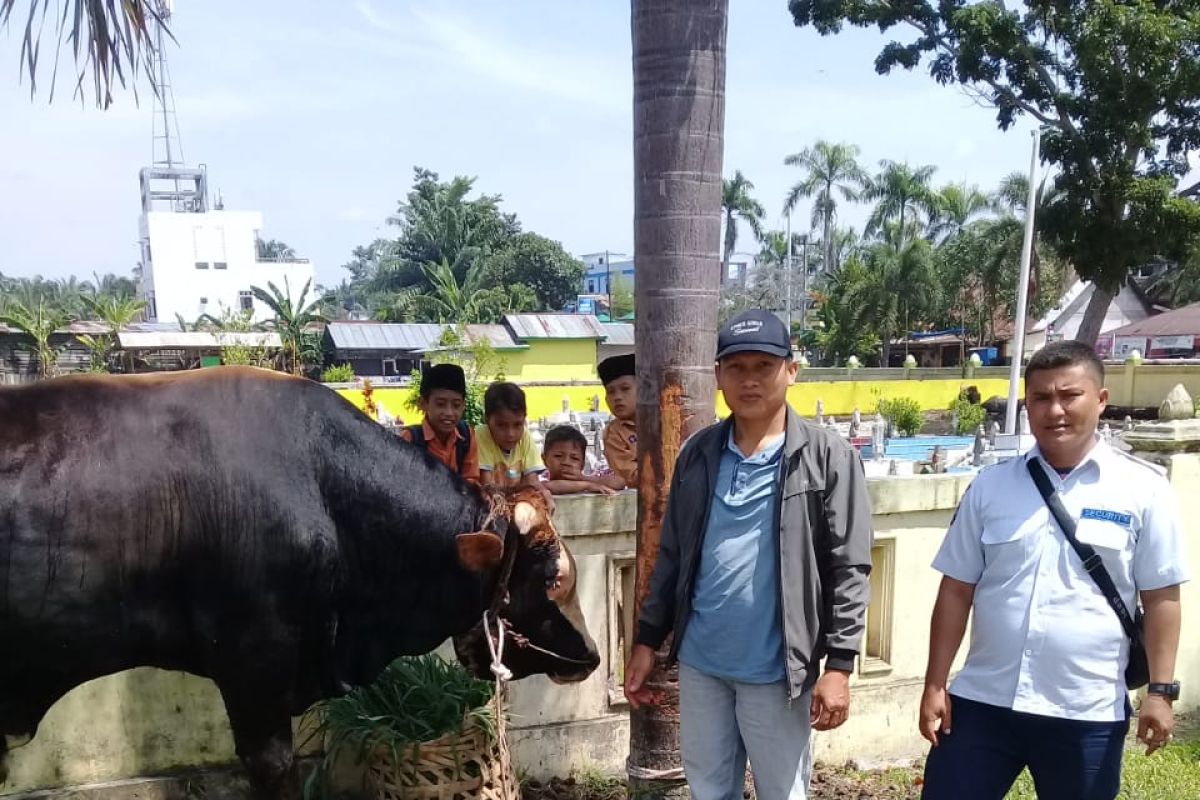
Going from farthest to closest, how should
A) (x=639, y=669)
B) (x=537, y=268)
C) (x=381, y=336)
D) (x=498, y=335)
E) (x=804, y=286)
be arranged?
(x=537, y=268), (x=804, y=286), (x=381, y=336), (x=498, y=335), (x=639, y=669)

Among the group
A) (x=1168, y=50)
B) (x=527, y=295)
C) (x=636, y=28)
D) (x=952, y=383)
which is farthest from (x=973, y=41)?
(x=527, y=295)

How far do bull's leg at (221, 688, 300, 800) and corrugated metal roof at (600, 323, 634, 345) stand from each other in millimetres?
30450

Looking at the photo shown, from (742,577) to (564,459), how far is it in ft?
6.94

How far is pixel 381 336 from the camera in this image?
32.9 metres

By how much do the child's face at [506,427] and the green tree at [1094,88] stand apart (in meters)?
12.5

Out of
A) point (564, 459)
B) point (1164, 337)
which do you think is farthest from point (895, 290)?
point (564, 459)

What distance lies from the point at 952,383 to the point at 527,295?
25.4m

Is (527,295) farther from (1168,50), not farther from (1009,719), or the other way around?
(1009,719)

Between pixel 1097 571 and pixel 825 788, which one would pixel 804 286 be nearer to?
pixel 825 788

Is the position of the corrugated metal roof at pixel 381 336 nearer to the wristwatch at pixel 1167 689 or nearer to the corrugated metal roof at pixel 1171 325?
the corrugated metal roof at pixel 1171 325

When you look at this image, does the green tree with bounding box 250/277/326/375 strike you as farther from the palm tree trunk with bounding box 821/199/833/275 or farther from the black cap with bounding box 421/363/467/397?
the black cap with bounding box 421/363/467/397

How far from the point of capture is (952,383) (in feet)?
77.5

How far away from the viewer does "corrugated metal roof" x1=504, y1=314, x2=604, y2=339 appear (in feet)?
104

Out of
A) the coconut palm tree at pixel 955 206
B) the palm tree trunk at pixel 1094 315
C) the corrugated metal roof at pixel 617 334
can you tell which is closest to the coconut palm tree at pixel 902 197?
the coconut palm tree at pixel 955 206
